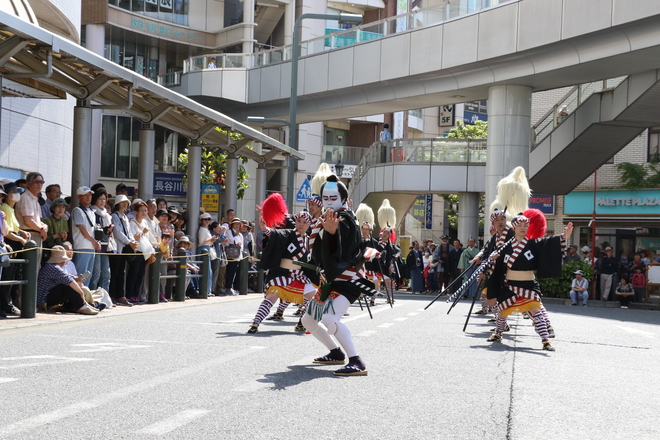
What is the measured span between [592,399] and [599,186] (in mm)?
34466

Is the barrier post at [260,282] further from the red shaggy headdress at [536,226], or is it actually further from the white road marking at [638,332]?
the red shaggy headdress at [536,226]

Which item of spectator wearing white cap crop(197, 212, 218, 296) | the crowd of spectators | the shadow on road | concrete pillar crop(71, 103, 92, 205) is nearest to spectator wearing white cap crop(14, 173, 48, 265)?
the crowd of spectators

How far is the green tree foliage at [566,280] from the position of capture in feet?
84.9

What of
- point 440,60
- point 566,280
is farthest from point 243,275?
point 440,60

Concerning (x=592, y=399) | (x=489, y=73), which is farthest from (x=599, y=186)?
(x=592, y=399)

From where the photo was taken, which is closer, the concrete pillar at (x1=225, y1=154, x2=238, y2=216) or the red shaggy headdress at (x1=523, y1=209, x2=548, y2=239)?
the red shaggy headdress at (x1=523, y1=209, x2=548, y2=239)

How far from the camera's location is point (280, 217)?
39.5ft

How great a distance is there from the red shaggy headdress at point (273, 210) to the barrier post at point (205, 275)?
675cm

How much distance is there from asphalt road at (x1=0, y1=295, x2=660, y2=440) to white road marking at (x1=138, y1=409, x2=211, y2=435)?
1 centimetres

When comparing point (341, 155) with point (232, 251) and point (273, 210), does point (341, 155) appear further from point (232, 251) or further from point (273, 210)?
point (273, 210)

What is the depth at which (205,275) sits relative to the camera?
18516 mm

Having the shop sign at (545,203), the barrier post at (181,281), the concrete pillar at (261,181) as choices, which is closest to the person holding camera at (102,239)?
the barrier post at (181,281)

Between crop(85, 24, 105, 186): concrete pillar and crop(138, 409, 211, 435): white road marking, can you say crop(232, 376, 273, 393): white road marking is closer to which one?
crop(138, 409, 211, 435): white road marking

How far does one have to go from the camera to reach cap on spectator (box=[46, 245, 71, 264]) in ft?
40.7
